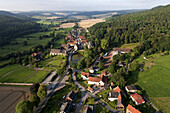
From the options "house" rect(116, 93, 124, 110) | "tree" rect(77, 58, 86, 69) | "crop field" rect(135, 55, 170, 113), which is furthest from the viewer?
"tree" rect(77, 58, 86, 69)

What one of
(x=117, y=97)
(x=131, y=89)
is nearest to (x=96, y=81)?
(x=117, y=97)

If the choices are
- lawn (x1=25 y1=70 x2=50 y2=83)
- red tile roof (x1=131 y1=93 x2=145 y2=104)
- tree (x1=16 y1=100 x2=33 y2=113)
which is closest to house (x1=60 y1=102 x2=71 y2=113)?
tree (x1=16 y1=100 x2=33 y2=113)

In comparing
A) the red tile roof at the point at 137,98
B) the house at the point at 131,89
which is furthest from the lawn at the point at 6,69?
the red tile roof at the point at 137,98

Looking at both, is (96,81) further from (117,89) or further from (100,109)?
(100,109)

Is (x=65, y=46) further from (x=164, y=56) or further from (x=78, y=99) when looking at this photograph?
(x=164, y=56)

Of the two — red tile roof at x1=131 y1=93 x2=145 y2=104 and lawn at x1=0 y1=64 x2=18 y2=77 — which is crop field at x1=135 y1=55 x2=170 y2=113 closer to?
red tile roof at x1=131 y1=93 x2=145 y2=104

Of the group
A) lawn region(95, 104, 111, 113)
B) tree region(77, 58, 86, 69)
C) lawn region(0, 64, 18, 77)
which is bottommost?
lawn region(95, 104, 111, 113)

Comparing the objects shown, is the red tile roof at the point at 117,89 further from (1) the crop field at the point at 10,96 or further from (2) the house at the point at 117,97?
(1) the crop field at the point at 10,96
